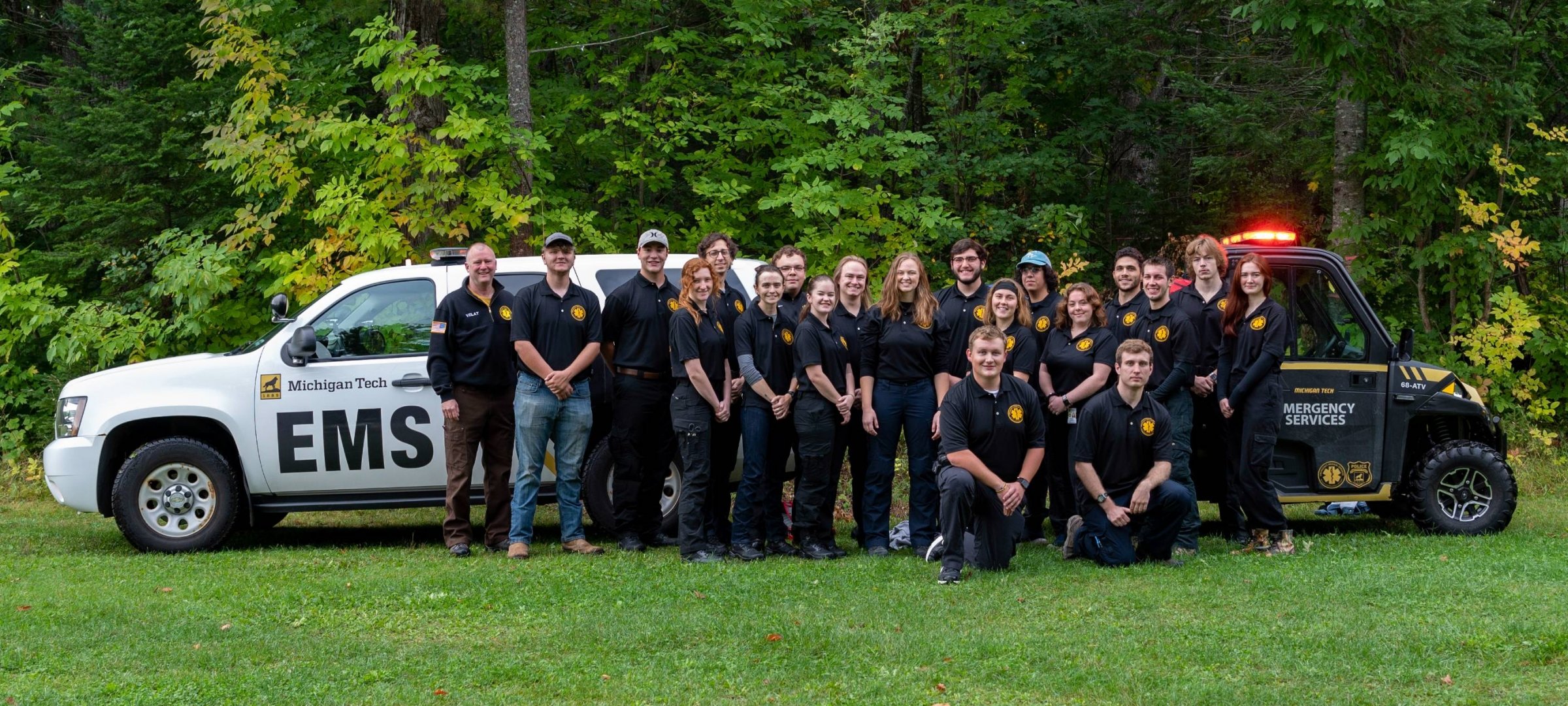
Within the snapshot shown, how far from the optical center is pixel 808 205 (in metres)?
13.4

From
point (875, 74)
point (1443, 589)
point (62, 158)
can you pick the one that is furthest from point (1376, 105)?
point (62, 158)

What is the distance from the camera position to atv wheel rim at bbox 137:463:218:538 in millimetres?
9141

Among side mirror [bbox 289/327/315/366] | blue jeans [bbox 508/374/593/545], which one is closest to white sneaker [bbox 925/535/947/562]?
blue jeans [bbox 508/374/593/545]

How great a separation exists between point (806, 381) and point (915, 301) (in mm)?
818

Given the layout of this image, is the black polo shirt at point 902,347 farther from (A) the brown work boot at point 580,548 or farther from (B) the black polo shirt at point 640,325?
(A) the brown work boot at point 580,548

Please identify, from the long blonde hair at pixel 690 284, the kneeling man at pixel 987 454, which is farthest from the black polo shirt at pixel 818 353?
the kneeling man at pixel 987 454

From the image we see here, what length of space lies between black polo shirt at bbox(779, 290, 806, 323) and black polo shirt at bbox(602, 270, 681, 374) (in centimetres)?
65

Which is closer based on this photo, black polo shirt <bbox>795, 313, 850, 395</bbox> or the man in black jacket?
black polo shirt <bbox>795, 313, 850, 395</bbox>

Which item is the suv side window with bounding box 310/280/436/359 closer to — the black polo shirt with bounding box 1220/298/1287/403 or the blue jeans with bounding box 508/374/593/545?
the blue jeans with bounding box 508/374/593/545

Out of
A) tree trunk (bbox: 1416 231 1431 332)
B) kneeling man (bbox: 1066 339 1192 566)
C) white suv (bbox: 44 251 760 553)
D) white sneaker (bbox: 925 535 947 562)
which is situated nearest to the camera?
kneeling man (bbox: 1066 339 1192 566)

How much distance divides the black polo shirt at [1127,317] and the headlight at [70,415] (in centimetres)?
658

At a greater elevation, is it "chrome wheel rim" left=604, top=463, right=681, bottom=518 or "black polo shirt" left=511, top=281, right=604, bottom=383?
"black polo shirt" left=511, top=281, right=604, bottom=383

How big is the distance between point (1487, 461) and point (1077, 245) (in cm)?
598

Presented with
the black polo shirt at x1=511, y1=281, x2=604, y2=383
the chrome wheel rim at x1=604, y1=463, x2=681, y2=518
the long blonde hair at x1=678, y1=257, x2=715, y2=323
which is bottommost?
the chrome wheel rim at x1=604, y1=463, x2=681, y2=518
